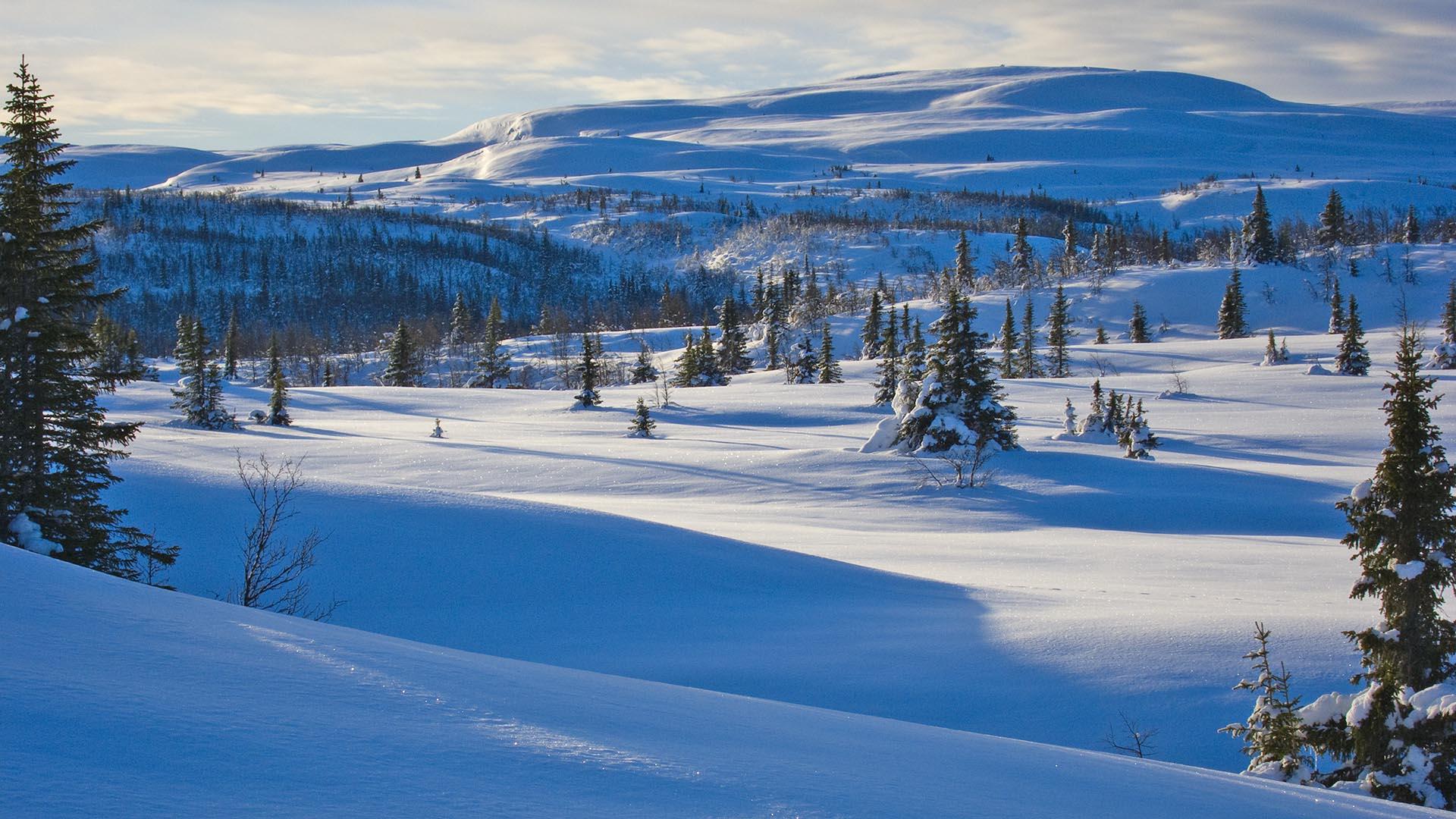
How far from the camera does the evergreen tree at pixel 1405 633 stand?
586 cm

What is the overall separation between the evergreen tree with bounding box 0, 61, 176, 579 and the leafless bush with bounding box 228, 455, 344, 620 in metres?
1.00

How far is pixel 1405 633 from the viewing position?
644cm

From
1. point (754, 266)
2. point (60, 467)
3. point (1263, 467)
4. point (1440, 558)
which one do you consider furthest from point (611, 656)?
point (754, 266)

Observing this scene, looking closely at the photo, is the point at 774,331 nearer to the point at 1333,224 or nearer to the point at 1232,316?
the point at 1232,316

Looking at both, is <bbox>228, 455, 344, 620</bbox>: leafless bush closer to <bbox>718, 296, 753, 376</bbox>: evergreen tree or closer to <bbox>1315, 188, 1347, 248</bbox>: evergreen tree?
<bbox>718, 296, 753, 376</bbox>: evergreen tree

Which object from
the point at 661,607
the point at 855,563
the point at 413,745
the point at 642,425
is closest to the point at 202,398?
the point at 642,425

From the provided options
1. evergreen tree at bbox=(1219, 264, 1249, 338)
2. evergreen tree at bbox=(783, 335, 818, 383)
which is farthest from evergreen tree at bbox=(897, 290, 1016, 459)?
evergreen tree at bbox=(1219, 264, 1249, 338)

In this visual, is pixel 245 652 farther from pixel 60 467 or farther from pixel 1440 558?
pixel 60 467

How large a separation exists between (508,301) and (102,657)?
531 ft

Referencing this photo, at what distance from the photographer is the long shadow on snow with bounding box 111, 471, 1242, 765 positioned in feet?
25.3

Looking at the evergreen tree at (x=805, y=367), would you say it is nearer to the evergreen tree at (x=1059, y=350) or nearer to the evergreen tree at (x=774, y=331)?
the evergreen tree at (x=1059, y=350)

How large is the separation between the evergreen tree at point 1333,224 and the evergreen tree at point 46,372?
89.6 m

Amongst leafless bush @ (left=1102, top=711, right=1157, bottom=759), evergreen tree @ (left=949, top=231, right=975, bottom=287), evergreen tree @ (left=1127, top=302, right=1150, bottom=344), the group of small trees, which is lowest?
leafless bush @ (left=1102, top=711, right=1157, bottom=759)

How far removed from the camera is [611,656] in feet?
29.1
